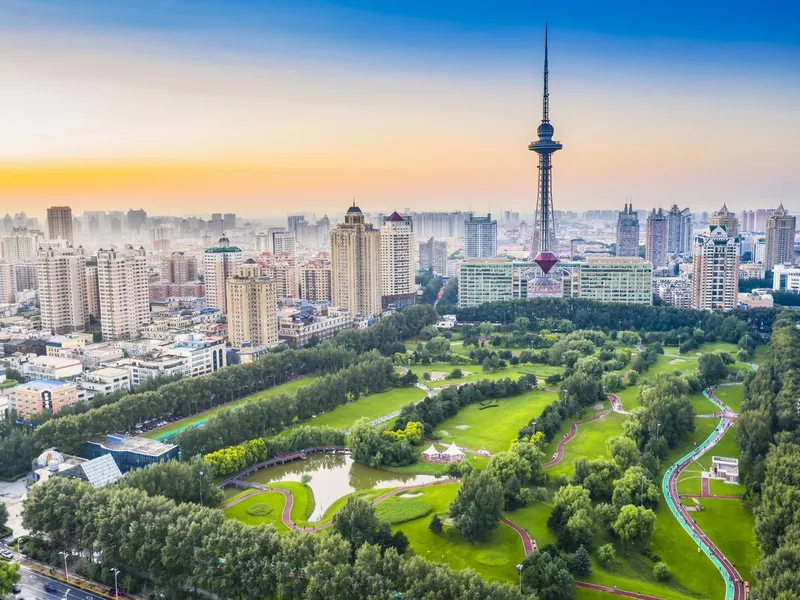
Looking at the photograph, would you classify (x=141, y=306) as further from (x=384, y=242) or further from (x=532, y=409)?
(x=532, y=409)

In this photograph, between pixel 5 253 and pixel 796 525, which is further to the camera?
pixel 5 253

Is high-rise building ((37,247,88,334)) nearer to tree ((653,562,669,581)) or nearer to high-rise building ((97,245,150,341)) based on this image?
high-rise building ((97,245,150,341))

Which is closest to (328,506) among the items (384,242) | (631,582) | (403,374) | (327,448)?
(327,448)

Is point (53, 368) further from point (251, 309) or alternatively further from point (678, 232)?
point (678, 232)

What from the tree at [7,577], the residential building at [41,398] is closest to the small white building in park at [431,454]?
the tree at [7,577]

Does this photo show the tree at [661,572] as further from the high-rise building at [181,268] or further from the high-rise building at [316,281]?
the high-rise building at [181,268]

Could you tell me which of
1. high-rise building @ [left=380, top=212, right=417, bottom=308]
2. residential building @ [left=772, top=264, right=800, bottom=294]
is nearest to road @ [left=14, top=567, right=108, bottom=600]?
high-rise building @ [left=380, top=212, right=417, bottom=308]
